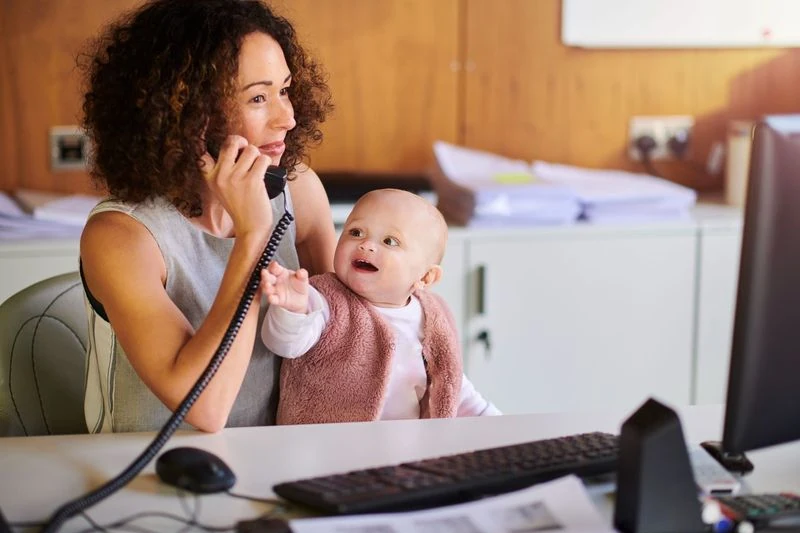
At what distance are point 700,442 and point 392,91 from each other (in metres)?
1.85

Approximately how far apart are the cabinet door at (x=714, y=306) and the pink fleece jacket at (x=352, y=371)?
1377mm

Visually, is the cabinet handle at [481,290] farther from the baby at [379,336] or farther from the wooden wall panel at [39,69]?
the wooden wall panel at [39,69]

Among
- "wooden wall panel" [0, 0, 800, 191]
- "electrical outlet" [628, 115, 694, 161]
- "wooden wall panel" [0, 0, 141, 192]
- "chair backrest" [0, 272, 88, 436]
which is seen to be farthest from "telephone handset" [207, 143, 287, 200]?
"electrical outlet" [628, 115, 694, 161]

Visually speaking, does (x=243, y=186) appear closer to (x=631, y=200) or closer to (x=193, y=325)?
(x=193, y=325)

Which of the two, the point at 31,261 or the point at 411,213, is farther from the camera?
the point at 31,261

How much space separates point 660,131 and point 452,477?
7.32ft

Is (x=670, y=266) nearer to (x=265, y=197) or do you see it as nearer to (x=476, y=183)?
(x=476, y=183)

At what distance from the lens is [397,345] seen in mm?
1670

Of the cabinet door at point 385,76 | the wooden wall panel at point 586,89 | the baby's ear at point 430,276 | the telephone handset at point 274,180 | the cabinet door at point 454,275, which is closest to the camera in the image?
the telephone handset at point 274,180

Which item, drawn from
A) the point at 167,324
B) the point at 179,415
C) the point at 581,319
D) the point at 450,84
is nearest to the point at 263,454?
the point at 179,415

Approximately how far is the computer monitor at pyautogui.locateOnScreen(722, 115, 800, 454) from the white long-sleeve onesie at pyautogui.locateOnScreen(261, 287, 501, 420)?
2.10ft

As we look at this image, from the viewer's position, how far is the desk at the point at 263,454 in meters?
1.17

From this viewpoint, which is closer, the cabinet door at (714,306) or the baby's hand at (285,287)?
the baby's hand at (285,287)

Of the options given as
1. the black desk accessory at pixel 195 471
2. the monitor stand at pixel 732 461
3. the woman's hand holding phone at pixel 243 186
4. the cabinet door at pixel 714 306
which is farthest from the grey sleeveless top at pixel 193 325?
the cabinet door at pixel 714 306
